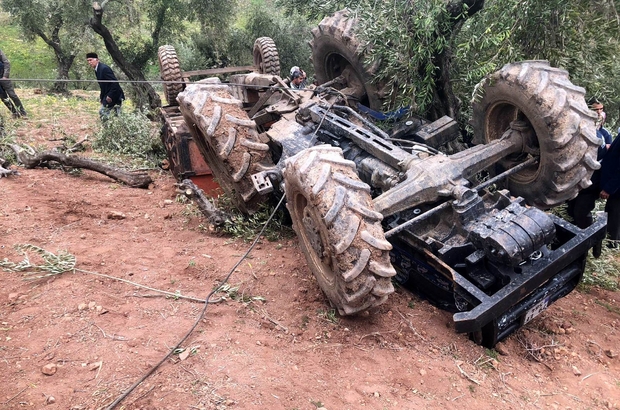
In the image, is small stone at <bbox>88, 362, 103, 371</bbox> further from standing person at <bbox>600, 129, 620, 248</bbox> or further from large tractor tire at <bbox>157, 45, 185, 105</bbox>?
large tractor tire at <bbox>157, 45, 185, 105</bbox>

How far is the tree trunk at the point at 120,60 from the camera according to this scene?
12.6m

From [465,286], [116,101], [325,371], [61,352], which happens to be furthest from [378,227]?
[116,101]

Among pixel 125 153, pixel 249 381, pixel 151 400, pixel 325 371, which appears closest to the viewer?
pixel 151 400

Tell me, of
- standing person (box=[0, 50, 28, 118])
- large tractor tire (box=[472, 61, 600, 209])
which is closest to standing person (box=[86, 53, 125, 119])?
standing person (box=[0, 50, 28, 118])

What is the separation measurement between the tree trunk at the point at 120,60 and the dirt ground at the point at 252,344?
918cm

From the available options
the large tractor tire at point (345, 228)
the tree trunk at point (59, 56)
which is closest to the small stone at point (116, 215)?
the large tractor tire at point (345, 228)

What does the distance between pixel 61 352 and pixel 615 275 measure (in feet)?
17.6

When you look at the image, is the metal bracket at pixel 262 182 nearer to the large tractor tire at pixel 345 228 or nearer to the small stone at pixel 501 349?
the large tractor tire at pixel 345 228

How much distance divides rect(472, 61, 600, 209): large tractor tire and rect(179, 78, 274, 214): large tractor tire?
7.95 ft

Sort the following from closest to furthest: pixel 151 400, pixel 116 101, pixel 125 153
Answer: pixel 151 400 < pixel 125 153 < pixel 116 101

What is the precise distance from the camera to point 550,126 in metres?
4.20

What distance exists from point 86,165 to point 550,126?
6.08 meters

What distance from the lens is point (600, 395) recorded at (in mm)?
3455

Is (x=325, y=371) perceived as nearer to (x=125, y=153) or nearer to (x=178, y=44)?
(x=125, y=153)
